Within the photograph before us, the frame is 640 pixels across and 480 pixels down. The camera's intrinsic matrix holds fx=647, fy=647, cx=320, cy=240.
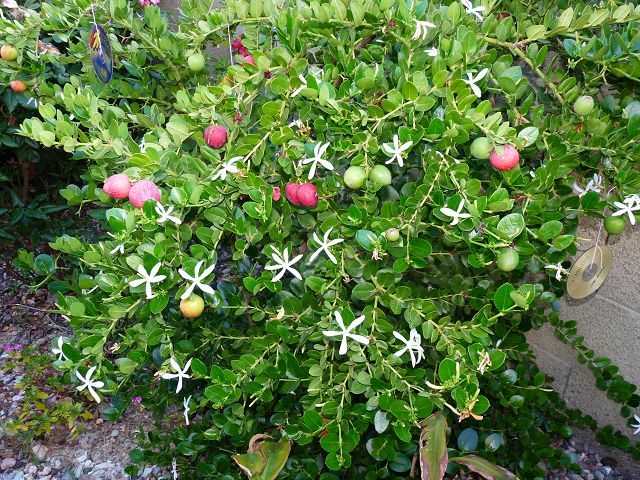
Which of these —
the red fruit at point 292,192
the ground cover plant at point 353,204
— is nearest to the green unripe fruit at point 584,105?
the ground cover plant at point 353,204

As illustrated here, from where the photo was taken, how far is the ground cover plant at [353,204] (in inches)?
46.4

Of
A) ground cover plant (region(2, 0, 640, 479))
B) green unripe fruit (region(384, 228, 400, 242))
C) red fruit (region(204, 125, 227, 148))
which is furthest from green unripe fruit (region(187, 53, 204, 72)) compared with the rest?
green unripe fruit (region(384, 228, 400, 242))

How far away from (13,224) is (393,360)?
2090mm

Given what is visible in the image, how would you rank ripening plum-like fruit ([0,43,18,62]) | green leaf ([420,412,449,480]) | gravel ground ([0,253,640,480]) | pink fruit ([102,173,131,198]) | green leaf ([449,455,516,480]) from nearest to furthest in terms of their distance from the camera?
pink fruit ([102,173,131,198])
green leaf ([420,412,449,480])
green leaf ([449,455,516,480])
ripening plum-like fruit ([0,43,18,62])
gravel ground ([0,253,640,480])

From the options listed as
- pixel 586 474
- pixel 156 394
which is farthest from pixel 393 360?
pixel 586 474

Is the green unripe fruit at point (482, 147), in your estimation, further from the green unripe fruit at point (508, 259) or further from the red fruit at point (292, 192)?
the red fruit at point (292, 192)

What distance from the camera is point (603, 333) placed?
6.22 ft

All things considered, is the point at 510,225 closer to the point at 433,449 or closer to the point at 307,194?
the point at 307,194

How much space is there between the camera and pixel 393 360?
1.25m

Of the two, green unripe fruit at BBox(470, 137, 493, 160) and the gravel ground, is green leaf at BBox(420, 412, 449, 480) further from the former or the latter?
green unripe fruit at BBox(470, 137, 493, 160)

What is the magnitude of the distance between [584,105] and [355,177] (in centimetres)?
53

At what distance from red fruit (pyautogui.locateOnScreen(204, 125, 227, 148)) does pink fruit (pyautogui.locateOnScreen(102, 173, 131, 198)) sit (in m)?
0.18

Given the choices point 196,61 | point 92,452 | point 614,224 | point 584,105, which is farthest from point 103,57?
point 92,452

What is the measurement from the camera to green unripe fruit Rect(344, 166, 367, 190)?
1.17 meters
